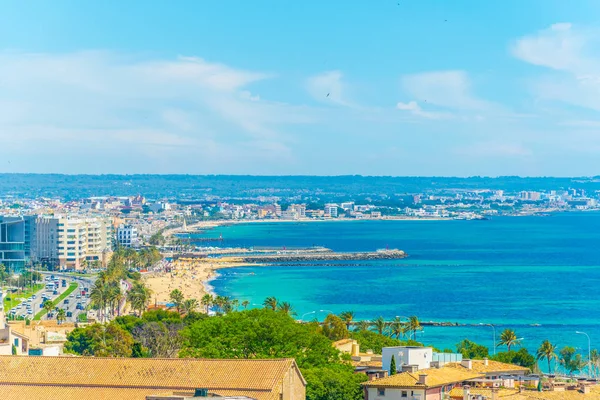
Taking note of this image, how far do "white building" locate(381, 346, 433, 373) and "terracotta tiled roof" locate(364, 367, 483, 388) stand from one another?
1.31m

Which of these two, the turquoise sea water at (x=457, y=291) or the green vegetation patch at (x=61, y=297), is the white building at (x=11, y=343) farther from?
the turquoise sea water at (x=457, y=291)

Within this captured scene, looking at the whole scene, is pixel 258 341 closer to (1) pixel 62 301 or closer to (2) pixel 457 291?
(1) pixel 62 301

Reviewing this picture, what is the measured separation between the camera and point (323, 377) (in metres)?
34.1

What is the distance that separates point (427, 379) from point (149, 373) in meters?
8.92

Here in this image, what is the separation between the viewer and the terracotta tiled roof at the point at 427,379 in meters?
32.4

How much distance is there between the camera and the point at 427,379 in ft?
108

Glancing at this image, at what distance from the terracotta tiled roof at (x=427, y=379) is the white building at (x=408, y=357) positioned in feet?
4.31

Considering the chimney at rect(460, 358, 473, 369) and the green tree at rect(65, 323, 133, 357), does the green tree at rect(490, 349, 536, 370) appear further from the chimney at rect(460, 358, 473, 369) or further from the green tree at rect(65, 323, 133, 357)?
the green tree at rect(65, 323, 133, 357)

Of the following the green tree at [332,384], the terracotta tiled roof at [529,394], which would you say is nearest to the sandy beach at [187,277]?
the green tree at [332,384]

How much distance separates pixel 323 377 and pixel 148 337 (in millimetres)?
27290

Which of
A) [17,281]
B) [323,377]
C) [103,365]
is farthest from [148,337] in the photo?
[17,281]

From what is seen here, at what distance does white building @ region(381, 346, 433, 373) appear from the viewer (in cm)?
3772

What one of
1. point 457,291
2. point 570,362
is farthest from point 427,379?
point 457,291

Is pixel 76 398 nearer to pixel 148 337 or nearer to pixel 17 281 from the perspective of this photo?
pixel 148 337
